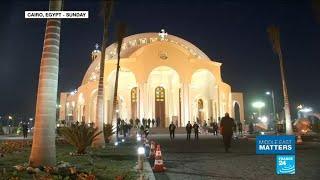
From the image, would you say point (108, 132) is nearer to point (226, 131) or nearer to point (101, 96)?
point (101, 96)

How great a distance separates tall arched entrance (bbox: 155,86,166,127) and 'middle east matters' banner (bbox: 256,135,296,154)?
4581 centimetres

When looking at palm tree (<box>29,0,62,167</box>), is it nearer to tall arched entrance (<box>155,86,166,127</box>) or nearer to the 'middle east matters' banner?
the 'middle east matters' banner

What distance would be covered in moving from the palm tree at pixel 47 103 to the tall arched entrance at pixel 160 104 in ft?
135

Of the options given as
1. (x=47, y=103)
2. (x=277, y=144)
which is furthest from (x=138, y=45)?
(x=277, y=144)

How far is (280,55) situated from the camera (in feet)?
97.3

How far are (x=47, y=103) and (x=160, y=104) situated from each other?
4337 centimetres

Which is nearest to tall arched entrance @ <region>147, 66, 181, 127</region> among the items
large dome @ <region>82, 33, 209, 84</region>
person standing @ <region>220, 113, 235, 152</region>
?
large dome @ <region>82, 33, 209, 84</region>

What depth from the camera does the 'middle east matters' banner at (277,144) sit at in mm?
6098

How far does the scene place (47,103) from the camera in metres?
10.6

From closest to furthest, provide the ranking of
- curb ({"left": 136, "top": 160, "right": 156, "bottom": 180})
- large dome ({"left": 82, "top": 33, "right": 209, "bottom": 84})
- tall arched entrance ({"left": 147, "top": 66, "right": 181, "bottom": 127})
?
1. curb ({"left": 136, "top": 160, "right": 156, "bottom": 180})
2. tall arched entrance ({"left": 147, "top": 66, "right": 181, "bottom": 127})
3. large dome ({"left": 82, "top": 33, "right": 209, "bottom": 84})

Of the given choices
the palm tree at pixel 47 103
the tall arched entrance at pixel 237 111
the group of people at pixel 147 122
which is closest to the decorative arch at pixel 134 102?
the group of people at pixel 147 122

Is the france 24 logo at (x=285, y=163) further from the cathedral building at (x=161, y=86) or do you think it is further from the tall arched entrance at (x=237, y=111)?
the tall arched entrance at (x=237, y=111)

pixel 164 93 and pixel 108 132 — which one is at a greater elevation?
pixel 164 93

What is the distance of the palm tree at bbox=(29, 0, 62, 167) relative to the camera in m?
10.3
